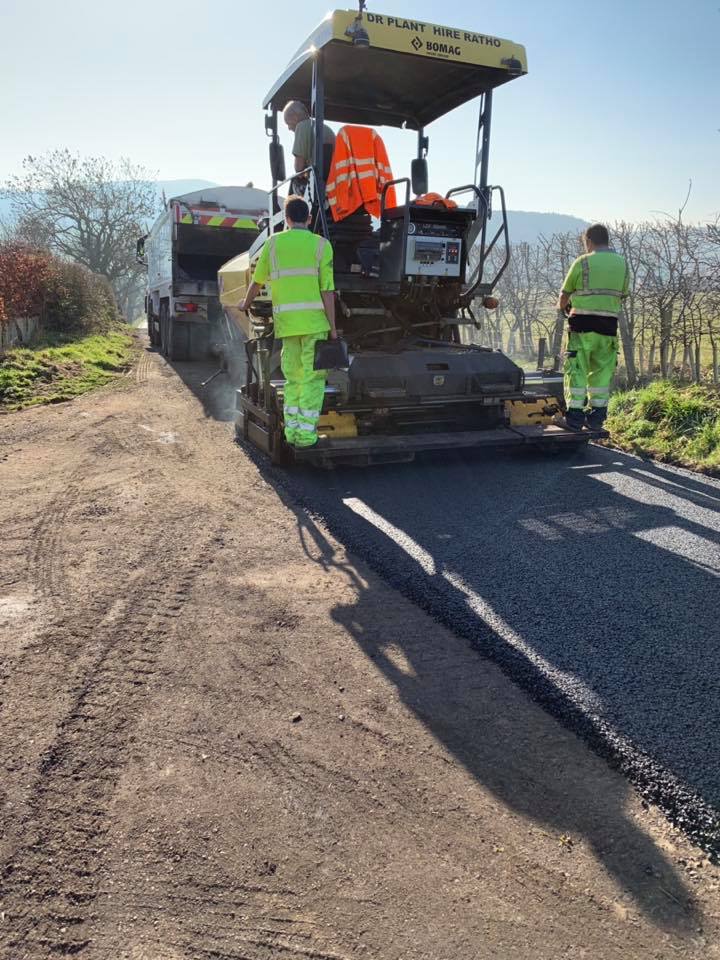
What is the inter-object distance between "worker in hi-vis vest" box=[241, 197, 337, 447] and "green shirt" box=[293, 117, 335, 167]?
2.93ft

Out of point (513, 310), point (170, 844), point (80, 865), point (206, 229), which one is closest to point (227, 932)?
point (170, 844)

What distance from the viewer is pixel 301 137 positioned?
5523 mm

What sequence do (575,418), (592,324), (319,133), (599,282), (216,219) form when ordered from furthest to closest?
(216,219), (575,418), (592,324), (599,282), (319,133)

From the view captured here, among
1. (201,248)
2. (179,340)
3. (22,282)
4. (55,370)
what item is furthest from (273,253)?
(22,282)

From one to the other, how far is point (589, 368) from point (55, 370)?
7.77 m

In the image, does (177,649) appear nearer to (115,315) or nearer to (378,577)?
(378,577)

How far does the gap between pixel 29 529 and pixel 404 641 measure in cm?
255

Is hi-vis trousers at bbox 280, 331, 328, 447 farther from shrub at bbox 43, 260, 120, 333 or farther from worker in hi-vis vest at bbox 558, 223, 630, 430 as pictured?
shrub at bbox 43, 260, 120, 333

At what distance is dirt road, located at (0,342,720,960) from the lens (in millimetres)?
1595

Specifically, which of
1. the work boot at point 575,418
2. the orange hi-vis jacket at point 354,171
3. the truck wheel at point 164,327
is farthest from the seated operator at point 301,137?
the truck wheel at point 164,327

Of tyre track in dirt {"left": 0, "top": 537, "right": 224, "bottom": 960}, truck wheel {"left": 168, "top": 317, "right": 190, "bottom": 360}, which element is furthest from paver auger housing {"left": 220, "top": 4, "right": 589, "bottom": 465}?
truck wheel {"left": 168, "top": 317, "right": 190, "bottom": 360}

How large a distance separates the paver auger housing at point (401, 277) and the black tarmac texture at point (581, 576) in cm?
31

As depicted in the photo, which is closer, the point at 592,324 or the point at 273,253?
the point at 273,253

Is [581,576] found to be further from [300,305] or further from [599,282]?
[599,282]
